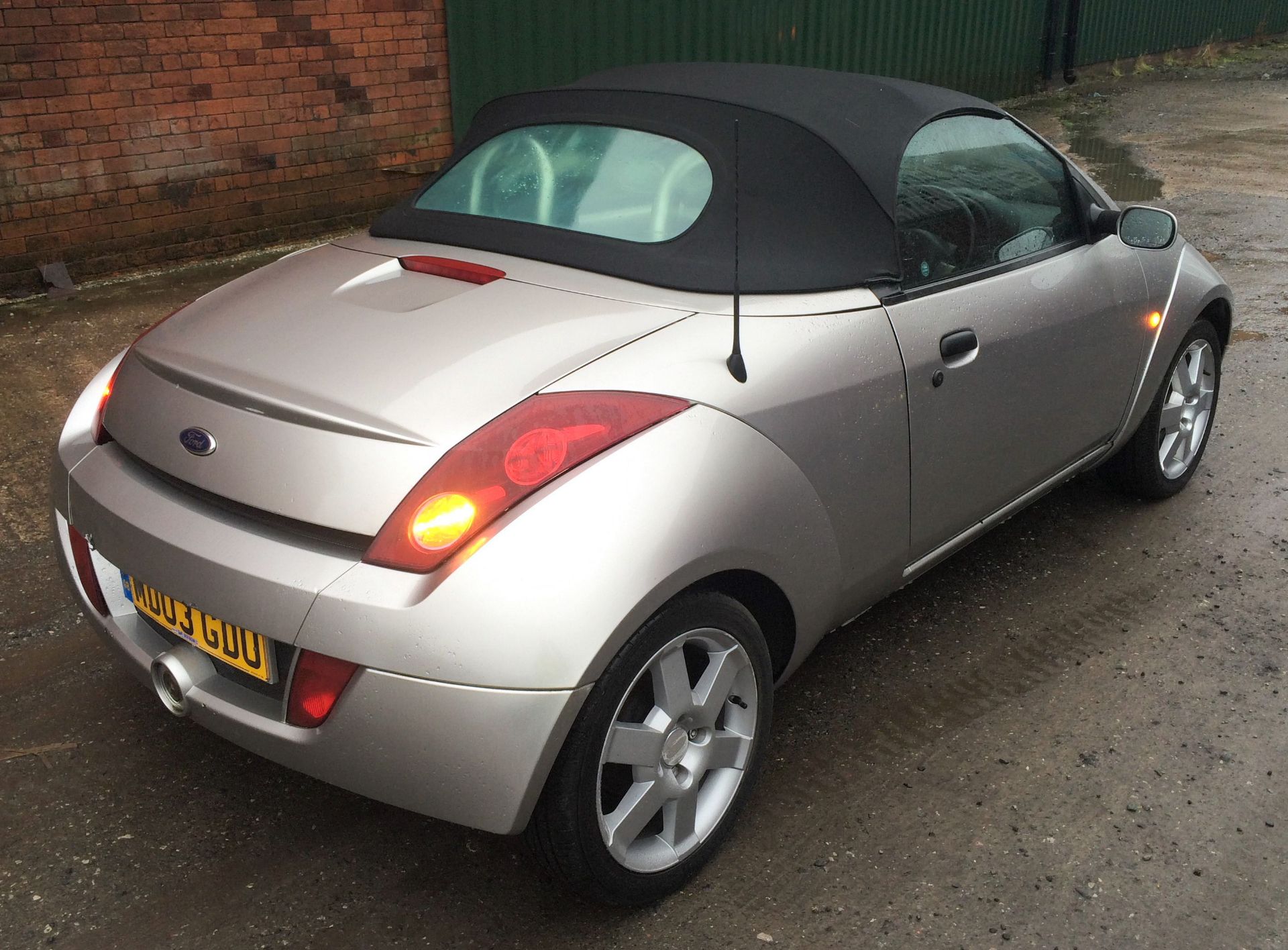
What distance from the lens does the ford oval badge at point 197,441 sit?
2.30 m

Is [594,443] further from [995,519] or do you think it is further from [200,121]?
[200,121]

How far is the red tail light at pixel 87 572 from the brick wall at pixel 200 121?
423 centimetres

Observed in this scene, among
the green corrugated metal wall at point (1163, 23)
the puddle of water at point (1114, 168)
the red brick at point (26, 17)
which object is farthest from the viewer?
the green corrugated metal wall at point (1163, 23)

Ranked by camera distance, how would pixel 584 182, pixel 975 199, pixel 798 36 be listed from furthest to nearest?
pixel 798 36 → pixel 975 199 → pixel 584 182

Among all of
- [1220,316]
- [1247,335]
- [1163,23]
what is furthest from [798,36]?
[1163,23]

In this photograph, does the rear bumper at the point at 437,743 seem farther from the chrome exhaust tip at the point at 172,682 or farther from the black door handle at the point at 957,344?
the black door handle at the point at 957,344

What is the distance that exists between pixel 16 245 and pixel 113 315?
68cm

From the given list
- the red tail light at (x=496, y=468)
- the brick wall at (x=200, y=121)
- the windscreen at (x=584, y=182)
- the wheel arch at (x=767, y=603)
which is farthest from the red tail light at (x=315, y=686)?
the brick wall at (x=200, y=121)

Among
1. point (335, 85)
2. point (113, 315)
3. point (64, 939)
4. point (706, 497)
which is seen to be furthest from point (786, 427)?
point (335, 85)

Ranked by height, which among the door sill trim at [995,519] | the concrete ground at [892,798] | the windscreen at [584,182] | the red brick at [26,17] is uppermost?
the red brick at [26,17]

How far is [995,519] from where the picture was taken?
10.9 ft

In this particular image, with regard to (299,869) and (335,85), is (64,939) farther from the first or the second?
(335,85)

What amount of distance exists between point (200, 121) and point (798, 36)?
587 centimetres

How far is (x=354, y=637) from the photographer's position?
2031 mm
